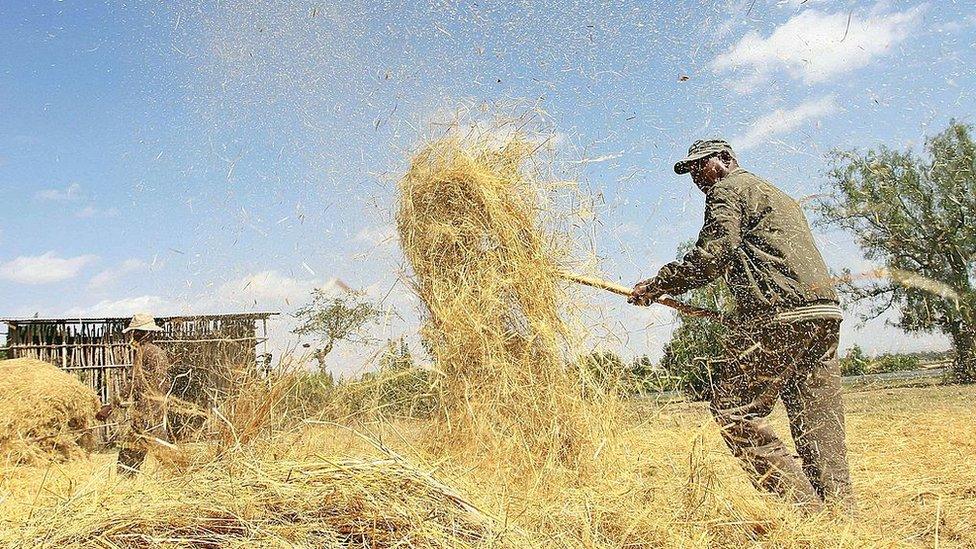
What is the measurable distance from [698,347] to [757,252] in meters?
2.71

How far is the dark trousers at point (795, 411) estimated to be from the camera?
10.2ft

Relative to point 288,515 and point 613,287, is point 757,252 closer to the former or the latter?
point 613,287

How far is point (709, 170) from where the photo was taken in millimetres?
3623

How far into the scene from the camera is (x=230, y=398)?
9.83 feet

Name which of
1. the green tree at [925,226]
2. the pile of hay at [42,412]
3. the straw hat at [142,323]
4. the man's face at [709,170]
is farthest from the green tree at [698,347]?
the green tree at [925,226]

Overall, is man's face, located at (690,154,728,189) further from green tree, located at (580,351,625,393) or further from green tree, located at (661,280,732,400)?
green tree, located at (580,351,625,393)

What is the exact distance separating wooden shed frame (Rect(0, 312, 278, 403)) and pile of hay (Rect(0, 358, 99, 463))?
6.64 ft

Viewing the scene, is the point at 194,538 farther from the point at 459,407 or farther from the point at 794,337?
the point at 794,337

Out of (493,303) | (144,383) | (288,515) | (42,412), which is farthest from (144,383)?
(288,515)

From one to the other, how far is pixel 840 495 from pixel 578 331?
1.38 metres

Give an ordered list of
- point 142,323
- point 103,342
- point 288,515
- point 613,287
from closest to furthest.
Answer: point 288,515 < point 613,287 < point 142,323 < point 103,342

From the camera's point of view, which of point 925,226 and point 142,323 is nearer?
point 142,323

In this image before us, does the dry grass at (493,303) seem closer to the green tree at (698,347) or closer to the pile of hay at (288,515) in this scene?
the green tree at (698,347)

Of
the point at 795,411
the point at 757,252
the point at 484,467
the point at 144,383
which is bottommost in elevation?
the point at 484,467
